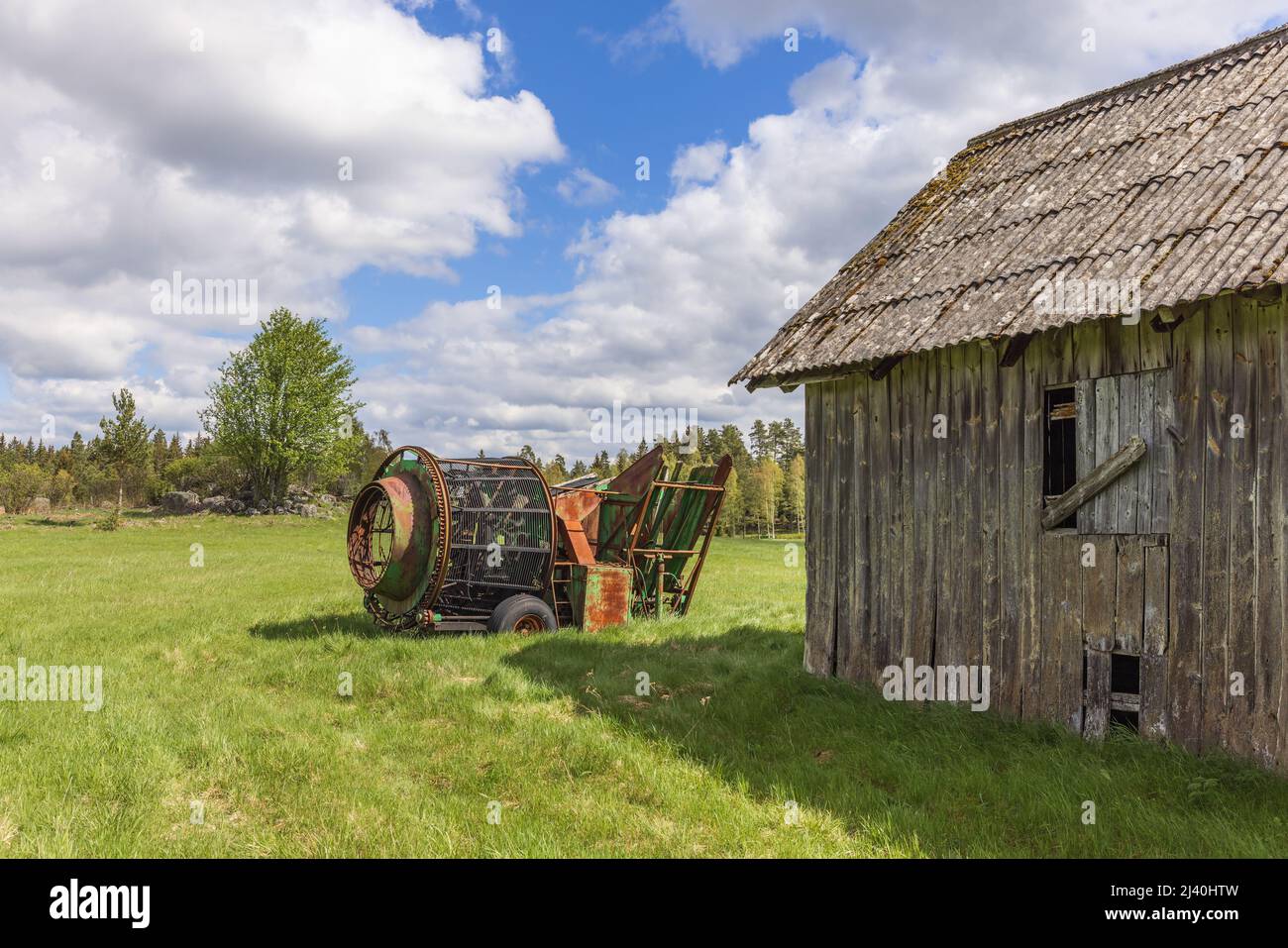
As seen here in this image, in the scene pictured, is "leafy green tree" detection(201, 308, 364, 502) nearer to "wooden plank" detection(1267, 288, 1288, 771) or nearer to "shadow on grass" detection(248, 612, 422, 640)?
"shadow on grass" detection(248, 612, 422, 640)

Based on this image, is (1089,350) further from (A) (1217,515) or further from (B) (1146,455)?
(A) (1217,515)

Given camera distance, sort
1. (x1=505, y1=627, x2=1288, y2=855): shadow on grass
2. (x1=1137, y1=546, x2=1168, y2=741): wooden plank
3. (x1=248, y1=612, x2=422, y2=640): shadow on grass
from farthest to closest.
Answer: (x1=248, y1=612, x2=422, y2=640): shadow on grass < (x1=1137, y1=546, x2=1168, y2=741): wooden plank < (x1=505, y1=627, x2=1288, y2=855): shadow on grass

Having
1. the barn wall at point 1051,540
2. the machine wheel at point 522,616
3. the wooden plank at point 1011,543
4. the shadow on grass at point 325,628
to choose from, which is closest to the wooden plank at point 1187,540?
the barn wall at point 1051,540

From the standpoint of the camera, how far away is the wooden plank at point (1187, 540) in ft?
20.0

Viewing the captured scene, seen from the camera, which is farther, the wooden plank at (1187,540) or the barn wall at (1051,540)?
the wooden plank at (1187,540)

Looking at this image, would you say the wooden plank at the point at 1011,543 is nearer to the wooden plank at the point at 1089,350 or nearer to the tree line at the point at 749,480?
the wooden plank at the point at 1089,350

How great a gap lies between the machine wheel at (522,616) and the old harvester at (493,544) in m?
0.02

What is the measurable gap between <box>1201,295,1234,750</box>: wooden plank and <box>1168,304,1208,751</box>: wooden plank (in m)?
0.03

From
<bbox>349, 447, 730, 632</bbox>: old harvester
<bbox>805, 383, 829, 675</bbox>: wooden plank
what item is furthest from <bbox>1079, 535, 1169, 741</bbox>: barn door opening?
<bbox>349, 447, 730, 632</bbox>: old harvester

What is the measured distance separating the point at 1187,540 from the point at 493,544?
8.82 meters

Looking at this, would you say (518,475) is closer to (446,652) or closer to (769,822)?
(446,652)

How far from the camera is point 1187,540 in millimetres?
6215

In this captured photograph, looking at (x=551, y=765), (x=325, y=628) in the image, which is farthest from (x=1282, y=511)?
(x=325, y=628)

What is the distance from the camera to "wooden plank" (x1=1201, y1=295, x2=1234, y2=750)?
5.95m
